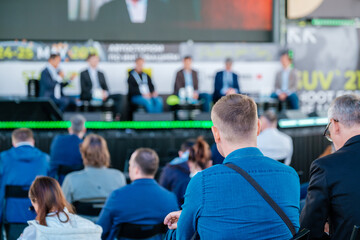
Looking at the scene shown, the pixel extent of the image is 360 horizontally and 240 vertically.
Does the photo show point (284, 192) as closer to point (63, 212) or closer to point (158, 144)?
point (63, 212)

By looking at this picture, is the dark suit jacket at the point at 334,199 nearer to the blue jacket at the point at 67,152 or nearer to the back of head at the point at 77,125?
the blue jacket at the point at 67,152

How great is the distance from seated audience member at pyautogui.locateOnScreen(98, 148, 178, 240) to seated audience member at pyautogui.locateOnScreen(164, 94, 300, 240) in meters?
1.24

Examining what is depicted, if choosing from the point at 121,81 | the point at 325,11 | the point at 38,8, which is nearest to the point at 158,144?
the point at 121,81

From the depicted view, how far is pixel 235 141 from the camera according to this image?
1.78m

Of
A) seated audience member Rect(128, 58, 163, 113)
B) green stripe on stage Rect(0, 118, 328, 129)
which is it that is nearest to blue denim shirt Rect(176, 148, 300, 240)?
green stripe on stage Rect(0, 118, 328, 129)

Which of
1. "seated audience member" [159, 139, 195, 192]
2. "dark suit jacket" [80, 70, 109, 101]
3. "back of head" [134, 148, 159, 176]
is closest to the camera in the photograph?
"back of head" [134, 148, 159, 176]

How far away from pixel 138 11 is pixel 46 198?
8.25 m

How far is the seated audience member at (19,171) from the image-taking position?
4.00m

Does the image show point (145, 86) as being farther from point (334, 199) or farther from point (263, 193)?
point (263, 193)

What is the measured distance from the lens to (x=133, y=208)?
117 inches

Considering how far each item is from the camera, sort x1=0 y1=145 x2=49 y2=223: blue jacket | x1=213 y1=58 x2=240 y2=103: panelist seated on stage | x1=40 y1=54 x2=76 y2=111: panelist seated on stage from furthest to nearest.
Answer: x1=213 y1=58 x2=240 y2=103: panelist seated on stage, x1=40 y1=54 x2=76 y2=111: panelist seated on stage, x1=0 y1=145 x2=49 y2=223: blue jacket

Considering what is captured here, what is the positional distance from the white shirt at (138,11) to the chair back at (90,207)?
289 inches

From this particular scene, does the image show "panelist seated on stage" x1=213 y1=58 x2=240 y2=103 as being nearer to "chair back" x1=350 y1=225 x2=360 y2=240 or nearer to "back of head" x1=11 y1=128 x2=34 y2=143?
"back of head" x1=11 y1=128 x2=34 y2=143

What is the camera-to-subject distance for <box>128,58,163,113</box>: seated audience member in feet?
30.8
